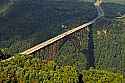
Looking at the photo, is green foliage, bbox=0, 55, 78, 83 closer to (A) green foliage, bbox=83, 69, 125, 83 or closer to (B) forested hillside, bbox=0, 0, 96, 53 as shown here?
(A) green foliage, bbox=83, 69, 125, 83

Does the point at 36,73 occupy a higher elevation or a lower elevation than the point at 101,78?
higher

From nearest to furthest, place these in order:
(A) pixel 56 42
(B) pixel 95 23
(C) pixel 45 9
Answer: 1. (A) pixel 56 42
2. (B) pixel 95 23
3. (C) pixel 45 9

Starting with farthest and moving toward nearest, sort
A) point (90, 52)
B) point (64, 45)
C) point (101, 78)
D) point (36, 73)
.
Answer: point (90, 52), point (64, 45), point (101, 78), point (36, 73)

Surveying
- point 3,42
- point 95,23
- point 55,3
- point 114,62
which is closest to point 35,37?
point 3,42

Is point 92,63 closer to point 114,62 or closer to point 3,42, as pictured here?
point 114,62

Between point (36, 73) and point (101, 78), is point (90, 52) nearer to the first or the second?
point (101, 78)

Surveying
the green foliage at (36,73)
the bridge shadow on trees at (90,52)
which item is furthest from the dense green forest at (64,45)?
the bridge shadow on trees at (90,52)

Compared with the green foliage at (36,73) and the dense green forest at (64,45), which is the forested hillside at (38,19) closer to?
the dense green forest at (64,45)

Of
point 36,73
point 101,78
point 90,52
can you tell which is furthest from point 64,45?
point 36,73
